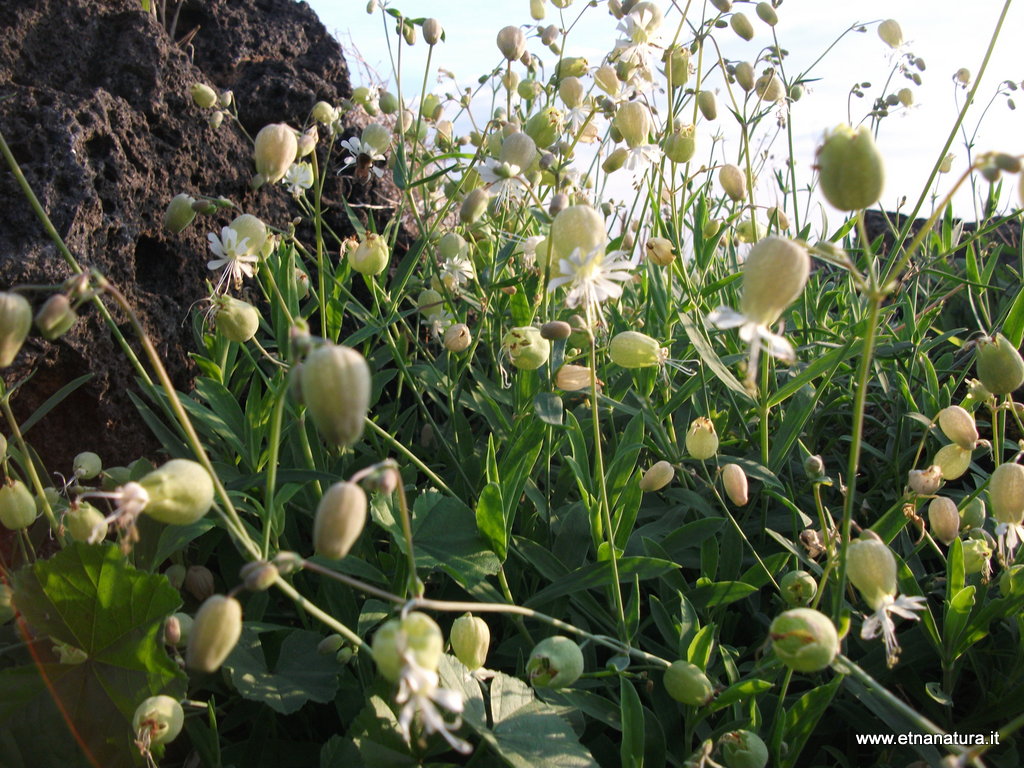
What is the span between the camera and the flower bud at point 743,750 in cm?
105

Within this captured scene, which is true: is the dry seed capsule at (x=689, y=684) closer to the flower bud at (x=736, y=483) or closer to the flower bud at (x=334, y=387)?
the flower bud at (x=736, y=483)

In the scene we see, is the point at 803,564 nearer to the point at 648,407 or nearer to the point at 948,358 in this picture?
the point at 648,407

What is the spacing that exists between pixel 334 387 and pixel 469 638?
479 mm

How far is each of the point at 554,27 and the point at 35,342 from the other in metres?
1.41

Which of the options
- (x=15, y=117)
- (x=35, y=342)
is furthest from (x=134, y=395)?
(x=15, y=117)

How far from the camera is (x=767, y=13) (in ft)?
6.22

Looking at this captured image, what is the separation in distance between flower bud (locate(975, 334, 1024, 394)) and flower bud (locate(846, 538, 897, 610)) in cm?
43

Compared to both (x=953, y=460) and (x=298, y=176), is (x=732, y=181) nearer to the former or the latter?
(x=953, y=460)

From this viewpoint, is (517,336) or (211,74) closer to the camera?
(517,336)

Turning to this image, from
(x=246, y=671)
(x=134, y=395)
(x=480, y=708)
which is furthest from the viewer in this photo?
(x=134, y=395)

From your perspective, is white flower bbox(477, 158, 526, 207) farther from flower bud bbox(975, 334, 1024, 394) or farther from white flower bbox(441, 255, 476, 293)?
flower bud bbox(975, 334, 1024, 394)

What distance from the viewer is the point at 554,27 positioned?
2.12 m

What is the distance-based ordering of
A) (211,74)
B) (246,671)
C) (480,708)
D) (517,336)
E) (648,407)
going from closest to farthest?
(480,708), (246,671), (517,336), (648,407), (211,74)

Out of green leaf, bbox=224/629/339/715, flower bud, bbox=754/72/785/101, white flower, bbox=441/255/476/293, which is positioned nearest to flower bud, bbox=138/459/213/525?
green leaf, bbox=224/629/339/715
